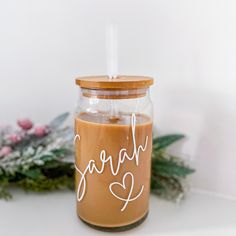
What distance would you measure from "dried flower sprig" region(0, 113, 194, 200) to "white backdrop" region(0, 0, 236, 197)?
0.19ft

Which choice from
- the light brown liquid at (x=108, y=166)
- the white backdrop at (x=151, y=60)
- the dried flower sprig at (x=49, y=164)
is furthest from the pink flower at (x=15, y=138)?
the light brown liquid at (x=108, y=166)

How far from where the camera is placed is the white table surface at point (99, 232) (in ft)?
1.90

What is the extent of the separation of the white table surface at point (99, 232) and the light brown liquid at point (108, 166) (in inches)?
1.5

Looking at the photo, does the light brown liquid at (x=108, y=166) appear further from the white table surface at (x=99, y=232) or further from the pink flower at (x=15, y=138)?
the pink flower at (x=15, y=138)

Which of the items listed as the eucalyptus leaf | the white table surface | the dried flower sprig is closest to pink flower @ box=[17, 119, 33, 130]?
the dried flower sprig

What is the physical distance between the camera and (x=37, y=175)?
69 centimetres

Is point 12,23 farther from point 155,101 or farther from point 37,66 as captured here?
point 155,101

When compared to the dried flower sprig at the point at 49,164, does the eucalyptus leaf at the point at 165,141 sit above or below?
above

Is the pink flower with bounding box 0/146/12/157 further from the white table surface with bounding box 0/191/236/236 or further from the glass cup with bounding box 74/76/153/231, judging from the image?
the glass cup with bounding box 74/76/153/231

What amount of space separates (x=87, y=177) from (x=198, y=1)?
0.43 metres

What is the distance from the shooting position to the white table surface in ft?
1.90

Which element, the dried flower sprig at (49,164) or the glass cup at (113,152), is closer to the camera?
the glass cup at (113,152)

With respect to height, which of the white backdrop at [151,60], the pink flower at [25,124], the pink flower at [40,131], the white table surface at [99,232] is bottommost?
the white table surface at [99,232]

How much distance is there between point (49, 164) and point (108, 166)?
23 centimetres
